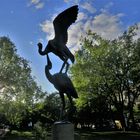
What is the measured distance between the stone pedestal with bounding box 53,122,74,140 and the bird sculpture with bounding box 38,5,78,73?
1.74m

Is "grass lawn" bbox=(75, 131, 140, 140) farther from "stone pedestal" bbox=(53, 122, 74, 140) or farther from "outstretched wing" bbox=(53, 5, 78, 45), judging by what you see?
"stone pedestal" bbox=(53, 122, 74, 140)

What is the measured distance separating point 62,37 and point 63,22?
526mm

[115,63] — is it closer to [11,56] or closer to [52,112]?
[11,56]

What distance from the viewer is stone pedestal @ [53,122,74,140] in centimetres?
923

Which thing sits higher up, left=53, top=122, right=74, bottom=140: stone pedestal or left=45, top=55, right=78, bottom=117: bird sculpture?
left=45, top=55, right=78, bottom=117: bird sculpture

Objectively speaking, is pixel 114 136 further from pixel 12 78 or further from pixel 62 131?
pixel 62 131

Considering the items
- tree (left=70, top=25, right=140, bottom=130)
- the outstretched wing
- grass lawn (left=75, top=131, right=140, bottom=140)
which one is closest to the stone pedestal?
the outstretched wing

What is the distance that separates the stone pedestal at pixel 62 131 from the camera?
9227mm

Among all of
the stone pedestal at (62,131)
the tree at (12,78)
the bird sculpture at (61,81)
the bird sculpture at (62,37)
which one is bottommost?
the stone pedestal at (62,131)

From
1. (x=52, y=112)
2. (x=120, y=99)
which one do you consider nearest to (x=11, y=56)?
(x=120, y=99)

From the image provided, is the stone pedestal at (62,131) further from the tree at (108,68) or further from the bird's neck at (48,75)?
the tree at (108,68)

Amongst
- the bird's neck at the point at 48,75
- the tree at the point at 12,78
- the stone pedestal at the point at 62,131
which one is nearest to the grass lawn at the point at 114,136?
the tree at the point at 12,78

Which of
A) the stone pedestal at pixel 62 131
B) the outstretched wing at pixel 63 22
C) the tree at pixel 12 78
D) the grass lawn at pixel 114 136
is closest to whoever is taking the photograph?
the stone pedestal at pixel 62 131

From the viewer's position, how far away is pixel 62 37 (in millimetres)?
10547
